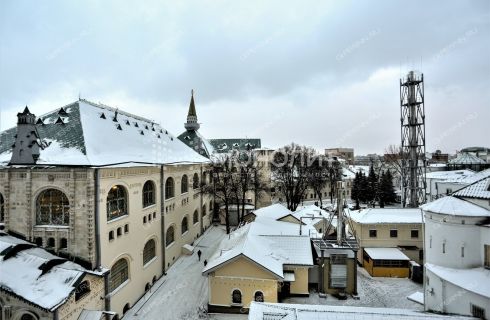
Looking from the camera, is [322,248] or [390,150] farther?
[390,150]

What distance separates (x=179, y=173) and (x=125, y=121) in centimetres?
713

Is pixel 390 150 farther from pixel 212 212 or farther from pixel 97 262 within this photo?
pixel 97 262

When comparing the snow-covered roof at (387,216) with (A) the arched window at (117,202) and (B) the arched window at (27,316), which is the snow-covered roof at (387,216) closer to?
(A) the arched window at (117,202)

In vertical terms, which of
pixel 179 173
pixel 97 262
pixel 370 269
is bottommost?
pixel 370 269

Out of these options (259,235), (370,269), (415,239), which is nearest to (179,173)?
(259,235)

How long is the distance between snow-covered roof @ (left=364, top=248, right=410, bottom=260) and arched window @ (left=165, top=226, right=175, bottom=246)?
1744 cm

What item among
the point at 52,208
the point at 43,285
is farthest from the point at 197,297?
the point at 52,208

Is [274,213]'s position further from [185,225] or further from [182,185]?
[182,185]

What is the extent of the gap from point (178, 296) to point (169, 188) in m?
10.0

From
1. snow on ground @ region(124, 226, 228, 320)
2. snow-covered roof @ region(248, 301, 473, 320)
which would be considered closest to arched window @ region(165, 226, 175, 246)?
snow on ground @ region(124, 226, 228, 320)

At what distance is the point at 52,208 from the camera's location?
51.7 ft

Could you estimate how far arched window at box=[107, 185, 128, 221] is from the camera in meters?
16.9

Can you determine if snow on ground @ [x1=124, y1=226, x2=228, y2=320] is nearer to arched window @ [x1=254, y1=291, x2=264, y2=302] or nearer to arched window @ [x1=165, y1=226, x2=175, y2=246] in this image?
arched window @ [x1=165, y1=226, x2=175, y2=246]

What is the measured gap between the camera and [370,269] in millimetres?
22609
